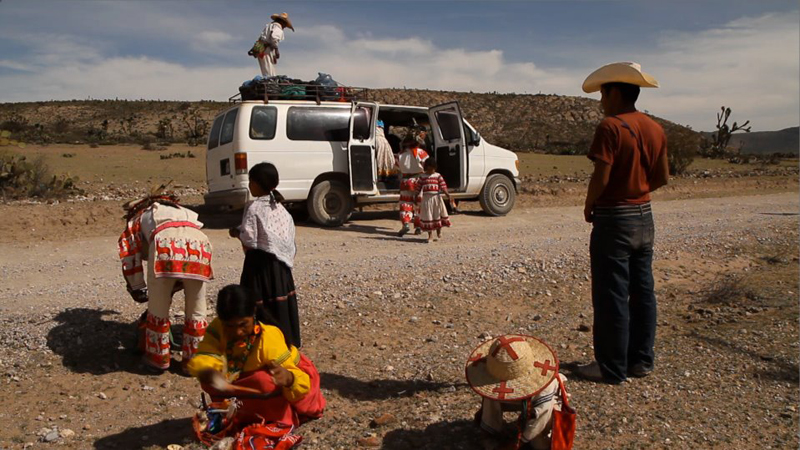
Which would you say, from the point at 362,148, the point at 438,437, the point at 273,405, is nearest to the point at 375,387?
the point at 438,437

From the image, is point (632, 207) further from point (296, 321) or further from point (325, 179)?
point (325, 179)

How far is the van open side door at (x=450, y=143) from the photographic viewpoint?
12.2 m

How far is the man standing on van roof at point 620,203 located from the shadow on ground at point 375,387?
3.59ft

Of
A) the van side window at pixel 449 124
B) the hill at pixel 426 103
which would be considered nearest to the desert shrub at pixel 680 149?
the van side window at pixel 449 124

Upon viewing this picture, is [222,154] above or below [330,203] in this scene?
above

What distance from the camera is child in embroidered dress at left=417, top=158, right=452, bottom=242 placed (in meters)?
10.0

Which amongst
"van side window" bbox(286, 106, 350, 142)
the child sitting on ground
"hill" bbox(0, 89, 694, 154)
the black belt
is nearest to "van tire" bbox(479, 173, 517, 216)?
"van side window" bbox(286, 106, 350, 142)

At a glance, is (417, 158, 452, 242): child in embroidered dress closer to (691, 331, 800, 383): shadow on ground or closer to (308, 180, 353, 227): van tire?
(308, 180, 353, 227): van tire

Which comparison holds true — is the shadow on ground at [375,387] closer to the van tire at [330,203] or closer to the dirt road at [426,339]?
the dirt road at [426,339]

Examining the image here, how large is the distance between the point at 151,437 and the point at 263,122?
7.28 metres

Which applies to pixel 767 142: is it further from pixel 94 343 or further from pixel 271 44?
pixel 94 343

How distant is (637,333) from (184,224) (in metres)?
3.29

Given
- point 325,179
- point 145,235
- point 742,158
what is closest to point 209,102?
point 742,158

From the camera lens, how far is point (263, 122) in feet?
34.6
